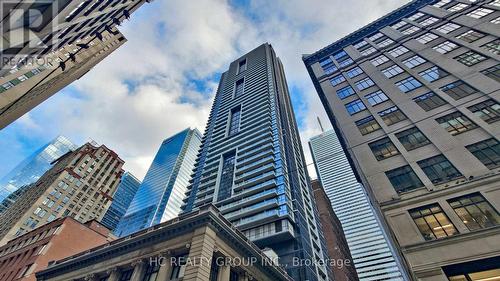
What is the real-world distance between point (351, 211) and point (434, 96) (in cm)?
13032

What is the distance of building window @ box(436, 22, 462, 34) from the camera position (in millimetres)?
27709

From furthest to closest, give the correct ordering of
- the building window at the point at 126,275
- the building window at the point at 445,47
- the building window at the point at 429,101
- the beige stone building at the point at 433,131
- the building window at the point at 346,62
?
the building window at the point at 346,62 → the building window at the point at 445,47 → the building window at the point at 126,275 → the building window at the point at 429,101 → the beige stone building at the point at 433,131

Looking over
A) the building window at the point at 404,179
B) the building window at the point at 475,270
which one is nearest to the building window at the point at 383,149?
the building window at the point at 404,179

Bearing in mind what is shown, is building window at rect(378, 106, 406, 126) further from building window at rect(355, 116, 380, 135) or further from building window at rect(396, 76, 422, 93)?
building window at rect(396, 76, 422, 93)

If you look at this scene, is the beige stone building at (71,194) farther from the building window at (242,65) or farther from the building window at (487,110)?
the building window at (487,110)

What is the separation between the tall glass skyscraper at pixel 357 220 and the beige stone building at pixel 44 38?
259 feet

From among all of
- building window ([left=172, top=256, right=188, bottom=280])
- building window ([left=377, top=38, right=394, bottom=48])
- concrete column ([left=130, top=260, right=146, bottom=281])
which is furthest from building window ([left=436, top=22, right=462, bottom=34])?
concrete column ([left=130, top=260, right=146, bottom=281])

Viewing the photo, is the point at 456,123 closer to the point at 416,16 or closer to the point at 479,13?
the point at 479,13

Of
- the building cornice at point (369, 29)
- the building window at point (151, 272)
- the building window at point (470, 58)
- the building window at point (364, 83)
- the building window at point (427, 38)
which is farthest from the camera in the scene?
the building cornice at point (369, 29)

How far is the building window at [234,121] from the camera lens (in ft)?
290

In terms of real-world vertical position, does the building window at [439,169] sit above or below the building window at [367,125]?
below

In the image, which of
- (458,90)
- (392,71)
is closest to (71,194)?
(392,71)

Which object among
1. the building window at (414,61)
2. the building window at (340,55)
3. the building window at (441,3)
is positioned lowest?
the building window at (414,61)

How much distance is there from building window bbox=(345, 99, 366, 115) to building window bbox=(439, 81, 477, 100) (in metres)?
6.74
